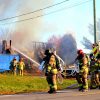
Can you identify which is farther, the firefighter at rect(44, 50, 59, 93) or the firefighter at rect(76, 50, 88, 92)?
the firefighter at rect(76, 50, 88, 92)

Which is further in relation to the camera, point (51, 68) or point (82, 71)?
point (82, 71)

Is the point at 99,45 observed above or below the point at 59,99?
above

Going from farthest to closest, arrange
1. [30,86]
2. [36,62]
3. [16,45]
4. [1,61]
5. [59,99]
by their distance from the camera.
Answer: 1. [16,45]
2. [36,62]
3. [1,61]
4. [30,86]
5. [59,99]

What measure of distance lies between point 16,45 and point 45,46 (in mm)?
4471

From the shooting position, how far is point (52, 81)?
15297 millimetres

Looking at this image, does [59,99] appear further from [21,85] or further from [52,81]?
[21,85]

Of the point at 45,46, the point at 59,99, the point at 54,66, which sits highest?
the point at 45,46

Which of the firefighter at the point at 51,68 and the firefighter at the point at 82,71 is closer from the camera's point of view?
the firefighter at the point at 51,68

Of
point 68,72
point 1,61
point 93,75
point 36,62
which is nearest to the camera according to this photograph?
point 93,75

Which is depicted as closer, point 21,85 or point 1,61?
point 21,85

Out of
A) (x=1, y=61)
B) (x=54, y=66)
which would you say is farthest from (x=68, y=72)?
(x=54, y=66)

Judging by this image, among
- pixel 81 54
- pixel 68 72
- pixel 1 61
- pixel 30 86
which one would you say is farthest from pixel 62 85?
pixel 1 61

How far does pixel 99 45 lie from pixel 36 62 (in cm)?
2770

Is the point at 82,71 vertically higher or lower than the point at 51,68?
lower
